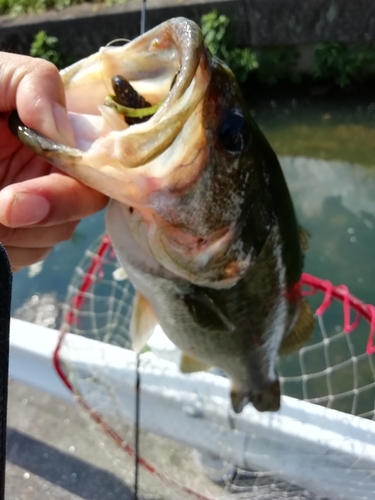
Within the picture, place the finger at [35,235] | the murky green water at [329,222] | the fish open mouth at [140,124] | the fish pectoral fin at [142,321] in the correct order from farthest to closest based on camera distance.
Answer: the murky green water at [329,222] < the fish pectoral fin at [142,321] < the finger at [35,235] < the fish open mouth at [140,124]

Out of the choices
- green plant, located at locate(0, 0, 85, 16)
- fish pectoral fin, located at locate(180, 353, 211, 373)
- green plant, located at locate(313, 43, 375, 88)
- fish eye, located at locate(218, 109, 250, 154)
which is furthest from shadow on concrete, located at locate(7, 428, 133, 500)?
green plant, located at locate(0, 0, 85, 16)

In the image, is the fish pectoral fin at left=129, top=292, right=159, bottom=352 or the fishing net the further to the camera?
the fishing net

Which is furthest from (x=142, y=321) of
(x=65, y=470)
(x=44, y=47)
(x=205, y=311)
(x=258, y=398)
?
(x=44, y=47)

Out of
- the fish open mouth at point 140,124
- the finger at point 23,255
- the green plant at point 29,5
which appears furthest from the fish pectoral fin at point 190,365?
the green plant at point 29,5

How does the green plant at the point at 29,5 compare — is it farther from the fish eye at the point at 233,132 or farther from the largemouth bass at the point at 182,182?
the fish eye at the point at 233,132

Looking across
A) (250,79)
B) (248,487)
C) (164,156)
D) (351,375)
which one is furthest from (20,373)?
(250,79)

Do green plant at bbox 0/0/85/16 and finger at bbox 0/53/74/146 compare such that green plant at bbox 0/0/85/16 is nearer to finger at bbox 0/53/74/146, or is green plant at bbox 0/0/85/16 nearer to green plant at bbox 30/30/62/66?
green plant at bbox 30/30/62/66
